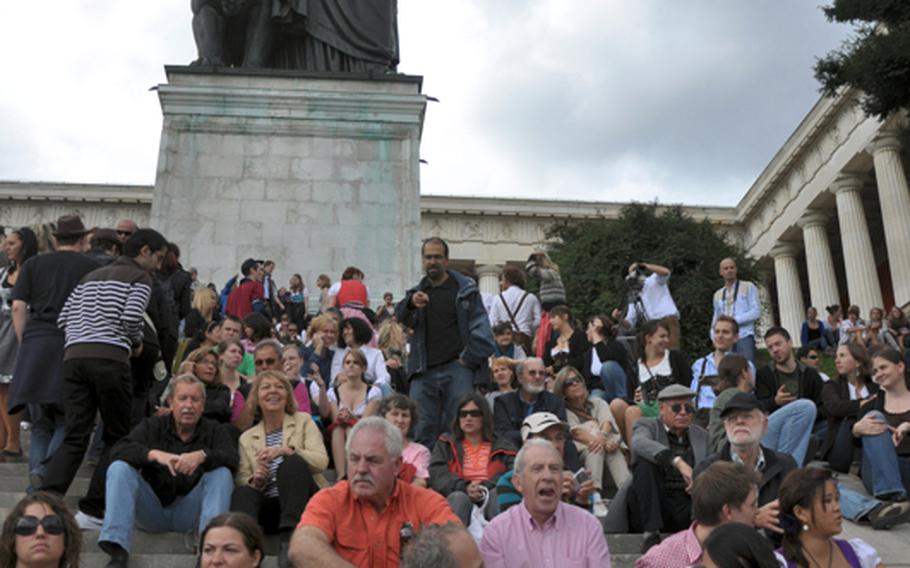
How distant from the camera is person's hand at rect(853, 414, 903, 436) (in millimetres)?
7684

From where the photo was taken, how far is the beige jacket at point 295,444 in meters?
6.52

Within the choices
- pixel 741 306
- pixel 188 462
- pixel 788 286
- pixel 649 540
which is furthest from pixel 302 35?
pixel 788 286

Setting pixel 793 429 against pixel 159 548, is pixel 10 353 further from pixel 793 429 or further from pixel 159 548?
pixel 793 429

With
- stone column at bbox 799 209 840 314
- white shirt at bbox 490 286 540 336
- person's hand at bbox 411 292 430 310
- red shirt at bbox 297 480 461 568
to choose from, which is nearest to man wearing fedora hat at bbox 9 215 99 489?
person's hand at bbox 411 292 430 310

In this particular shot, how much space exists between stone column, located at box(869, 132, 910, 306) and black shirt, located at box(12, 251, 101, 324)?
34585 mm

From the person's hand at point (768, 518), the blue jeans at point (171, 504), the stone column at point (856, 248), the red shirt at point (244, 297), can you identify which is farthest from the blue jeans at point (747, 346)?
the stone column at point (856, 248)

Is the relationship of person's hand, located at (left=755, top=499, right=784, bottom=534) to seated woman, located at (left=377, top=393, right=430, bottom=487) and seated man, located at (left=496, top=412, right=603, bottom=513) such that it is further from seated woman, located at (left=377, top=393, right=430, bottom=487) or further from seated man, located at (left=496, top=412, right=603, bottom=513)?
seated woman, located at (left=377, top=393, right=430, bottom=487)

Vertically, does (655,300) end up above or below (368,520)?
above

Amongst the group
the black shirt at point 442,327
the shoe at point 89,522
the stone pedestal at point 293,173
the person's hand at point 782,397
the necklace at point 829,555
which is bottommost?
the necklace at point 829,555

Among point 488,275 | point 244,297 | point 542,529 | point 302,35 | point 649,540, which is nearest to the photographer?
point 542,529

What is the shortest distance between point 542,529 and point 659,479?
166 centimetres

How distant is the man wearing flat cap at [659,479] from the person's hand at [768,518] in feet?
2.32

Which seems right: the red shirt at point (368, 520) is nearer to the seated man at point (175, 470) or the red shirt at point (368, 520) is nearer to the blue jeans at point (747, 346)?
the seated man at point (175, 470)

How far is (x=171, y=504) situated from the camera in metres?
6.26
